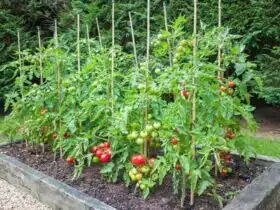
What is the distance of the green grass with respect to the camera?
4.55 metres

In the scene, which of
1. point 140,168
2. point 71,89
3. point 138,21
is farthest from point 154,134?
point 138,21

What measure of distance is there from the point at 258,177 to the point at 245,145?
29 cm

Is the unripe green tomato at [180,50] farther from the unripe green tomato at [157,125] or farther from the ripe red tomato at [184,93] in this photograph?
the unripe green tomato at [157,125]

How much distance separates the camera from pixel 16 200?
3344 mm

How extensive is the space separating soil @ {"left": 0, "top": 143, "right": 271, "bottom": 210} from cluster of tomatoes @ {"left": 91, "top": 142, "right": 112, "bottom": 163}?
255 mm

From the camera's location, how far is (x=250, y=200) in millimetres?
2582

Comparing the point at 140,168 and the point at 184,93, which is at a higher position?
the point at 184,93

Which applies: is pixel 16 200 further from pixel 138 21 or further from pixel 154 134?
pixel 138 21

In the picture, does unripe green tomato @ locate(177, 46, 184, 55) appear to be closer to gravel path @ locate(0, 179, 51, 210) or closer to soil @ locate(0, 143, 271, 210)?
soil @ locate(0, 143, 271, 210)

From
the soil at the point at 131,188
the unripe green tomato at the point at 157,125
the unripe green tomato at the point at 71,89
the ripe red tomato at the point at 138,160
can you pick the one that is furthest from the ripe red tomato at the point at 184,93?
the unripe green tomato at the point at 71,89

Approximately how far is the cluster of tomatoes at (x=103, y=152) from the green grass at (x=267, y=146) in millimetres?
2060

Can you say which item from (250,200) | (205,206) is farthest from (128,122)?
(250,200)

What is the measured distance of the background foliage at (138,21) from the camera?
5871mm

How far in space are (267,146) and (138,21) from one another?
3.46 meters
